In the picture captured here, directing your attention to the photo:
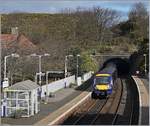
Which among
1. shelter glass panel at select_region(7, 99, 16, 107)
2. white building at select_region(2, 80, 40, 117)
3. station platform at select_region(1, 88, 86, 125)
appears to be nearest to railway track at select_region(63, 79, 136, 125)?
station platform at select_region(1, 88, 86, 125)

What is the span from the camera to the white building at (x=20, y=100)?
27.2 metres

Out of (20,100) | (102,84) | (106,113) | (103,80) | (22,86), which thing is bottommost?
(106,113)

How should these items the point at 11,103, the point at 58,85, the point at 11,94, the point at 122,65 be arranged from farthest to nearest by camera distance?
the point at 122,65, the point at 58,85, the point at 11,94, the point at 11,103

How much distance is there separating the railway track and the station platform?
1.37 meters

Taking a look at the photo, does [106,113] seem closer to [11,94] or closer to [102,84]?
[11,94]

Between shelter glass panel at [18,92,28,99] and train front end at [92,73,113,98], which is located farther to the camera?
train front end at [92,73,113,98]

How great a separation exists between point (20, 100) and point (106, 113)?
7.35m

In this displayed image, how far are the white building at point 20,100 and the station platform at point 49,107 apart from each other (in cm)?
61

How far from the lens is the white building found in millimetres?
27188

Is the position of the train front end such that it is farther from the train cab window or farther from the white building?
the white building

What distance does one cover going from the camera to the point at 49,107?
103ft

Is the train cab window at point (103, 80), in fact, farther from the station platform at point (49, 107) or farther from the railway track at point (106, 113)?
the station platform at point (49, 107)

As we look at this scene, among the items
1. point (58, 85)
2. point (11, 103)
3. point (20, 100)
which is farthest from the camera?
point (58, 85)

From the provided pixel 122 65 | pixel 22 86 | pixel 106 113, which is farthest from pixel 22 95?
pixel 122 65
